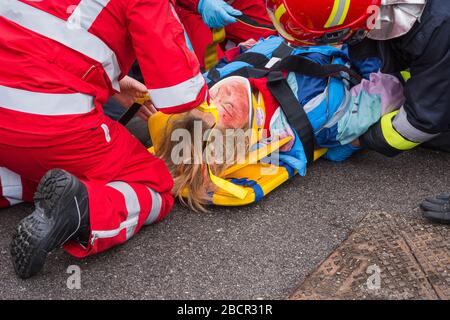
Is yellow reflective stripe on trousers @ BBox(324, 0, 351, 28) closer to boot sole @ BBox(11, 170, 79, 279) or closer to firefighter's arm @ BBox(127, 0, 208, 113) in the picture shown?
firefighter's arm @ BBox(127, 0, 208, 113)

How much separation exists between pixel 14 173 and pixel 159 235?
64cm

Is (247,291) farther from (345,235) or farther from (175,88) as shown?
(175,88)

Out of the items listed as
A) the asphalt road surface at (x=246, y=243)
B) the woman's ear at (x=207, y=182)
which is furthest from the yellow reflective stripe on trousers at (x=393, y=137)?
the woman's ear at (x=207, y=182)

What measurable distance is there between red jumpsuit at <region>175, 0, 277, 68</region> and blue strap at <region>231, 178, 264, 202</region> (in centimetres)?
111

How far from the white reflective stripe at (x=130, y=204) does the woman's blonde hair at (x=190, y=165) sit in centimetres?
37

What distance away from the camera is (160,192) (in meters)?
2.66

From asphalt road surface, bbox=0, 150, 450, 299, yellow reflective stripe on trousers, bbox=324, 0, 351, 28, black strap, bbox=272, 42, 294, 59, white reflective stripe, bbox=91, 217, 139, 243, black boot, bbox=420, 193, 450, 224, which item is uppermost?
yellow reflective stripe on trousers, bbox=324, 0, 351, 28

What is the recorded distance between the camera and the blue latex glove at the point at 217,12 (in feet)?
10.6

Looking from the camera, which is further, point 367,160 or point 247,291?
point 367,160

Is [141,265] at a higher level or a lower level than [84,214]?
lower

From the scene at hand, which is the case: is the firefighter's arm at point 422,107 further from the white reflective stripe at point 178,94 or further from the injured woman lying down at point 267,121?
the white reflective stripe at point 178,94

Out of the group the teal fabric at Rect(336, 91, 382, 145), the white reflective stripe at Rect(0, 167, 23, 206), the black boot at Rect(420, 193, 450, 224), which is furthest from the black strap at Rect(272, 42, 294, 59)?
the white reflective stripe at Rect(0, 167, 23, 206)


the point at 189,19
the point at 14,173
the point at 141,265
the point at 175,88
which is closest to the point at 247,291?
the point at 141,265

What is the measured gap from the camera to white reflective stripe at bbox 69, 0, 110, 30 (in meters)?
2.28
